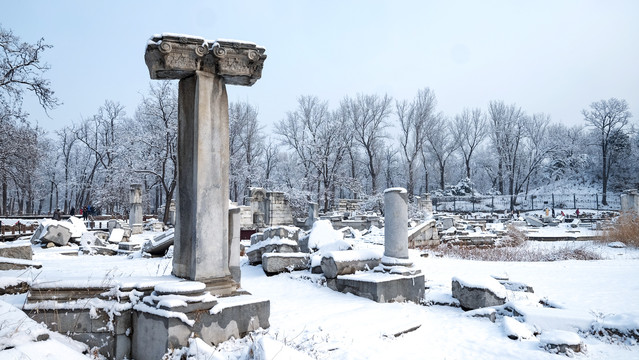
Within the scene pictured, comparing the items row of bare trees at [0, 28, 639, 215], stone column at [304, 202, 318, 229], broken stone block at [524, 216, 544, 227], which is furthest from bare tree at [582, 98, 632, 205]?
stone column at [304, 202, 318, 229]

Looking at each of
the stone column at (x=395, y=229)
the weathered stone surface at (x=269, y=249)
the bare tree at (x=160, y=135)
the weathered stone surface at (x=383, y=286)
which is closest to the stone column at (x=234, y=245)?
the weathered stone surface at (x=383, y=286)

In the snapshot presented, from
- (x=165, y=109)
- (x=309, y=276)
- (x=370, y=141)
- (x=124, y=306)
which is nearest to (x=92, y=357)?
(x=124, y=306)

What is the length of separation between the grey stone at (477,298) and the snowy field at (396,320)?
195 millimetres

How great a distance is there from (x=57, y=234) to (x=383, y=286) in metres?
12.3

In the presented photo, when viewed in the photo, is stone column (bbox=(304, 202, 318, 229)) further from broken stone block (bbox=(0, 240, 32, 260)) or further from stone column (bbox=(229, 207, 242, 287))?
stone column (bbox=(229, 207, 242, 287))

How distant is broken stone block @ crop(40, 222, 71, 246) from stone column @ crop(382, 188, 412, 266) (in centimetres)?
1180

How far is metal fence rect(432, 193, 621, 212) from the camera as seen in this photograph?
3956 cm

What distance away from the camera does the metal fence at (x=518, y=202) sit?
3956 cm

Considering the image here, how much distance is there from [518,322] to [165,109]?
27471mm

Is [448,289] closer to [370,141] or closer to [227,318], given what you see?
[227,318]

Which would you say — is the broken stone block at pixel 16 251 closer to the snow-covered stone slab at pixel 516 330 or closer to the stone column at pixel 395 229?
the stone column at pixel 395 229

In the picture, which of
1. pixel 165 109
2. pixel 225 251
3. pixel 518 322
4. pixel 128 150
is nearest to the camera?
pixel 225 251

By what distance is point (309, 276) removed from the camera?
820 cm

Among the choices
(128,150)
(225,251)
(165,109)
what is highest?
(165,109)
